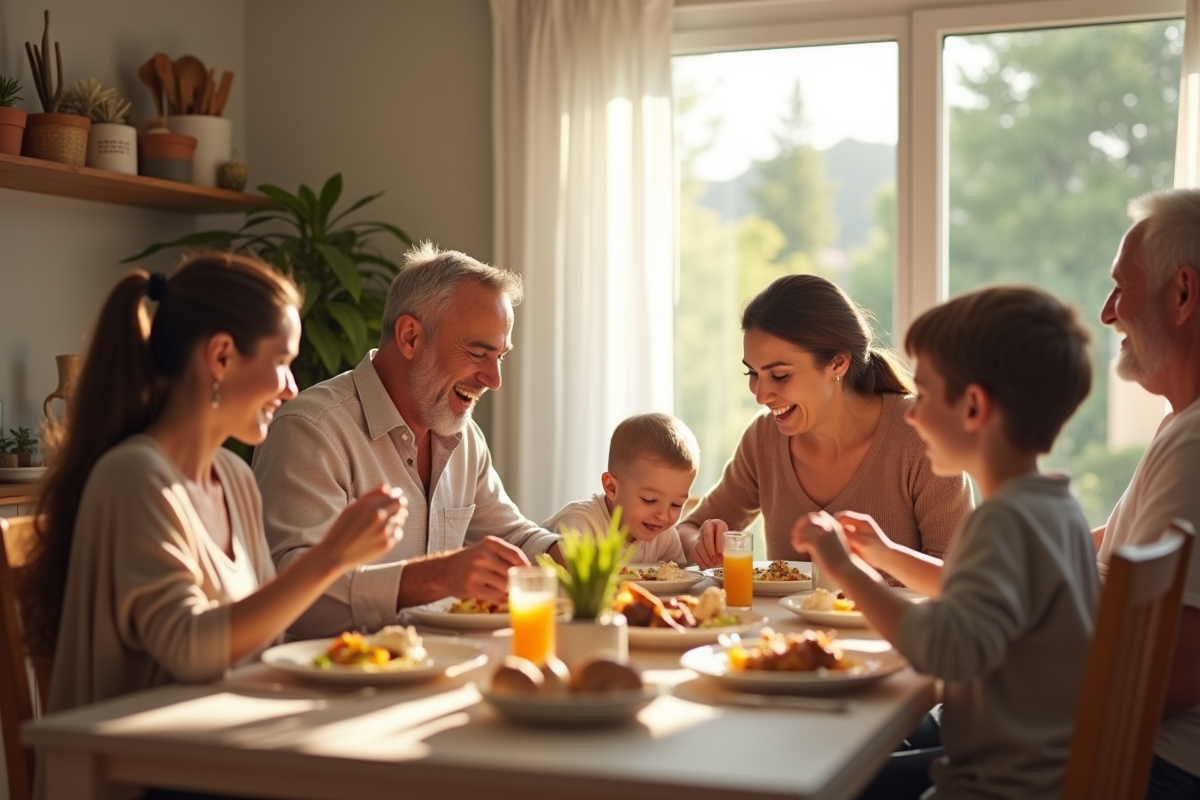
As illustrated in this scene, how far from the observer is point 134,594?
5.48 feet

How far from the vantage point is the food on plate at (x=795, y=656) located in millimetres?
1693

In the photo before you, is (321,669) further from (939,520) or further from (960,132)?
(960,132)

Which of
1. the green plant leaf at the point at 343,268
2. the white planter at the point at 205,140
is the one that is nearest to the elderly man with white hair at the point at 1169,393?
the green plant leaf at the point at 343,268

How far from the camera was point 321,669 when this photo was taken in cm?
168

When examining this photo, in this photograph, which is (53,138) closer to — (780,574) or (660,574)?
(660,574)

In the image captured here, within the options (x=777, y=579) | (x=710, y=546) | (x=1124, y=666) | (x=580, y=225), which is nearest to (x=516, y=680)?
Answer: (x=1124, y=666)

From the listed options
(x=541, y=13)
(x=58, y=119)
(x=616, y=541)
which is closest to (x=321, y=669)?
(x=616, y=541)

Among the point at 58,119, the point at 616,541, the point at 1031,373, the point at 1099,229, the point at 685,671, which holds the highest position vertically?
the point at 58,119

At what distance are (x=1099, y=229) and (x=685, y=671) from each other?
3.04 meters

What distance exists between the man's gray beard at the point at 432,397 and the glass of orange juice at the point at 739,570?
717 mm

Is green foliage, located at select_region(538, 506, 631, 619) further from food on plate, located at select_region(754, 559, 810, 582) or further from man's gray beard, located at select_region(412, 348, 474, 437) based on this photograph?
man's gray beard, located at select_region(412, 348, 474, 437)

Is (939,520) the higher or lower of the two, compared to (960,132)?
lower

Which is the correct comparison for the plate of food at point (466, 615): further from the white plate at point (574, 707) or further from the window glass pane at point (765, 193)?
the window glass pane at point (765, 193)

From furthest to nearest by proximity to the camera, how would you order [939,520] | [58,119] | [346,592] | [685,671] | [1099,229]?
[1099,229]
[58,119]
[939,520]
[346,592]
[685,671]
